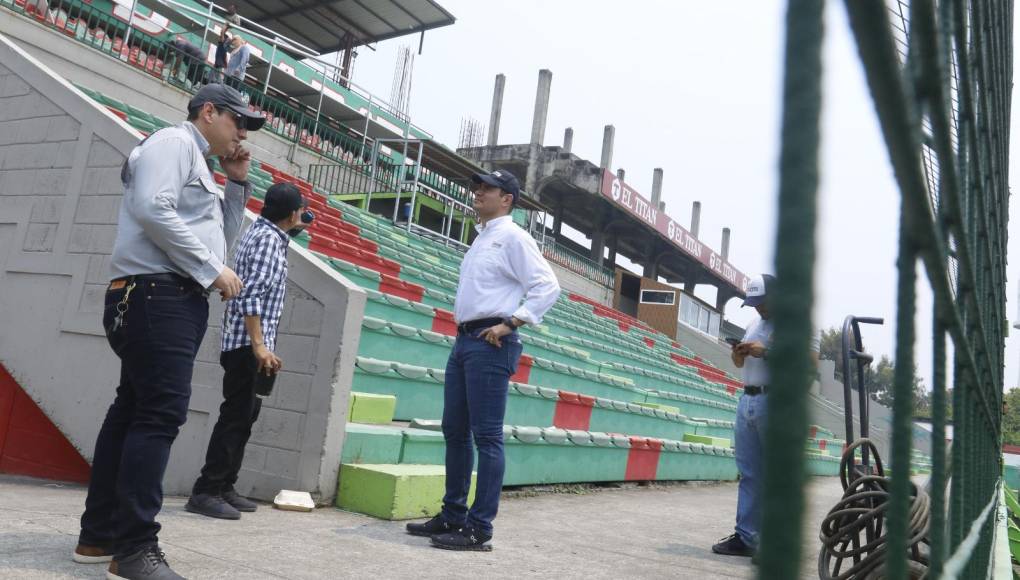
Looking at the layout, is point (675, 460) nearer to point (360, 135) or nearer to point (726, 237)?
point (360, 135)

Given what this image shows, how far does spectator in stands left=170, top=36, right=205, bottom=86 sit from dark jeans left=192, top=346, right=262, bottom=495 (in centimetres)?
1032

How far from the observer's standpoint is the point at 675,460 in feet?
22.9

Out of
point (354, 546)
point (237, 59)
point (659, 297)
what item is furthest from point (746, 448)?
point (659, 297)

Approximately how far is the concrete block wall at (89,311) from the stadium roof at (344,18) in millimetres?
16172

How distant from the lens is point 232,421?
3.30m

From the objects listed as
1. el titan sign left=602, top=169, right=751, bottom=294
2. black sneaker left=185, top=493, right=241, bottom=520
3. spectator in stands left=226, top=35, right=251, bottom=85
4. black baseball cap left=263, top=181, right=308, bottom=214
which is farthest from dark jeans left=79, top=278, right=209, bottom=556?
el titan sign left=602, top=169, right=751, bottom=294

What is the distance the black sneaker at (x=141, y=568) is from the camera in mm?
2121

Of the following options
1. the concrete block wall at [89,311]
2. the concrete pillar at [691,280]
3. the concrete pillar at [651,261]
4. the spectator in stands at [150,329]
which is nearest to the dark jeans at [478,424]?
the concrete block wall at [89,311]

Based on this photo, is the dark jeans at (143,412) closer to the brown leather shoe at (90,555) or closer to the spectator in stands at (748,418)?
the brown leather shoe at (90,555)

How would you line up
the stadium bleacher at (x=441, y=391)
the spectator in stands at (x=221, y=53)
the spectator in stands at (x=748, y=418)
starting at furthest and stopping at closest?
the spectator in stands at (x=221, y=53) → the stadium bleacher at (x=441, y=391) → the spectator in stands at (x=748, y=418)

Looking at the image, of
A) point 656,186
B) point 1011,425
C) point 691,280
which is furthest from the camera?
point 656,186

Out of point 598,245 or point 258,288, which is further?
point 598,245

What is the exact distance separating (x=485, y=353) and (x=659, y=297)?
60.4ft

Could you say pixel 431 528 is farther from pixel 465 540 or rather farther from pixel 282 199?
pixel 282 199
